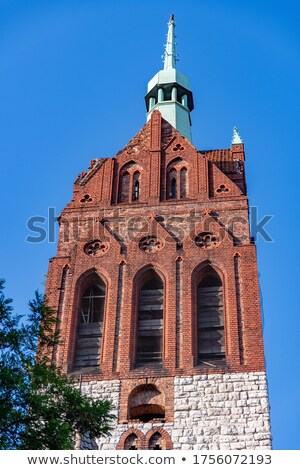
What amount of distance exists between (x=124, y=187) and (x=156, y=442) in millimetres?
11459

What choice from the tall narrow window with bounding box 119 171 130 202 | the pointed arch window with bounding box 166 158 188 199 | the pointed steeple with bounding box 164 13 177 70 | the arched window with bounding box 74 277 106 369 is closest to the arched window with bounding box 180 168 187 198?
the pointed arch window with bounding box 166 158 188 199

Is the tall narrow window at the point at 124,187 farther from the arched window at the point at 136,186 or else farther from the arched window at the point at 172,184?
the arched window at the point at 172,184

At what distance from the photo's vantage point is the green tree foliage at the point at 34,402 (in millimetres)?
16219

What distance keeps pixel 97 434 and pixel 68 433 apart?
1176 mm

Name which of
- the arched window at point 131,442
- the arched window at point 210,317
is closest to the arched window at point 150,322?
the arched window at point 210,317

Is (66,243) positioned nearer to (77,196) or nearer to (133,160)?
(77,196)

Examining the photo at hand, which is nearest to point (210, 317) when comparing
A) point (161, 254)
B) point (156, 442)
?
point (161, 254)

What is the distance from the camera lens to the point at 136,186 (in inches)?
1283

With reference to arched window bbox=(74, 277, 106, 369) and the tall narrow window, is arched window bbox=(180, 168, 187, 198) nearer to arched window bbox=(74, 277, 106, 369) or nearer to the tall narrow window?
the tall narrow window

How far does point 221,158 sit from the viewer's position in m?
35.4

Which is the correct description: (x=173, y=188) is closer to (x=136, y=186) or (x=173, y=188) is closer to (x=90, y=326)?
(x=136, y=186)

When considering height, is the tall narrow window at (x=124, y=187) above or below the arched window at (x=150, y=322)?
above

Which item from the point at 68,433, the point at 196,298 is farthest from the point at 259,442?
the point at 68,433

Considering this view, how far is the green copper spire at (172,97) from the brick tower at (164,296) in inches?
187
